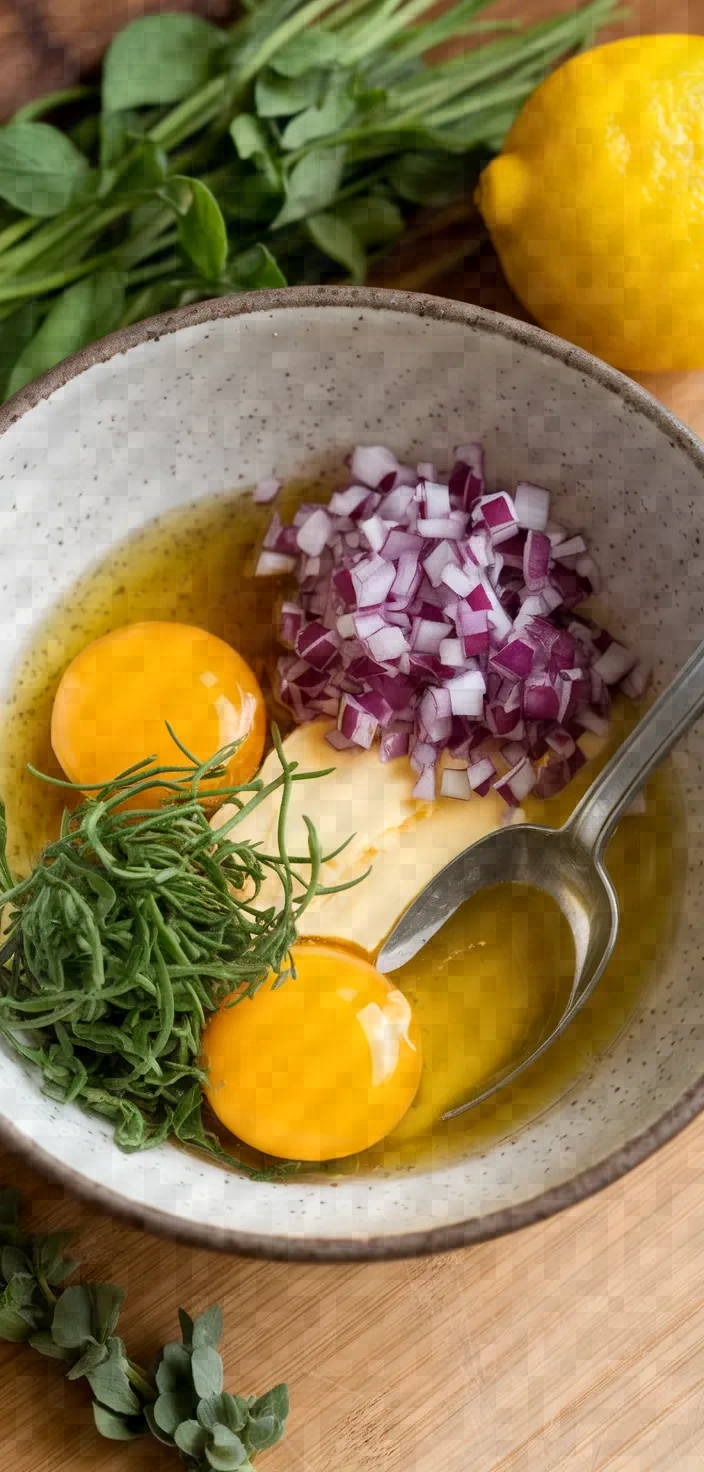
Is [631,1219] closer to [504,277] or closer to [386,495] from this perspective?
[386,495]

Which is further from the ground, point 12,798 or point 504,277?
point 504,277

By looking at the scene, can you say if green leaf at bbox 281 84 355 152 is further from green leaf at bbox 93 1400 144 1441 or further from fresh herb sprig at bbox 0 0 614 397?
green leaf at bbox 93 1400 144 1441

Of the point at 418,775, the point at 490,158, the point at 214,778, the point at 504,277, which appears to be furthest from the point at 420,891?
the point at 490,158

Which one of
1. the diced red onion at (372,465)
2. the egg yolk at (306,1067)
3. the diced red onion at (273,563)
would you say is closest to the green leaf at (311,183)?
the diced red onion at (372,465)

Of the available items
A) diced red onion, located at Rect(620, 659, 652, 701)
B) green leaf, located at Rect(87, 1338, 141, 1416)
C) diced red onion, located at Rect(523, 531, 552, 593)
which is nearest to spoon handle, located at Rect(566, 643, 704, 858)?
diced red onion, located at Rect(620, 659, 652, 701)

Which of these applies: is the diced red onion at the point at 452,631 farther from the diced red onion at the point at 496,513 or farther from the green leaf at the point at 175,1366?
the green leaf at the point at 175,1366

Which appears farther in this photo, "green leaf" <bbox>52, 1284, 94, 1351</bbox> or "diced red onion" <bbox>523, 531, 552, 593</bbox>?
"diced red onion" <bbox>523, 531, 552, 593</bbox>
